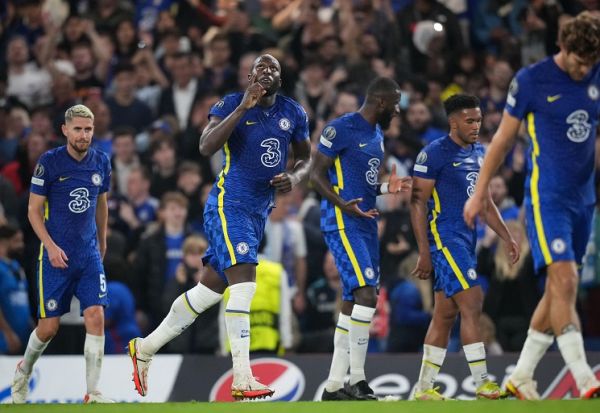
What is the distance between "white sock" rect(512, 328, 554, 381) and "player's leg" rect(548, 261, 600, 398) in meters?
0.25

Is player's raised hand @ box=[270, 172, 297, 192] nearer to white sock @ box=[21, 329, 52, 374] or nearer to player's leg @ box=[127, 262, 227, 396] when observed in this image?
player's leg @ box=[127, 262, 227, 396]

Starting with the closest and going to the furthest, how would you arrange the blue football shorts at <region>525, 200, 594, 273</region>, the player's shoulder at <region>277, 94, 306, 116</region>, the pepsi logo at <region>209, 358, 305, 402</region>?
the blue football shorts at <region>525, 200, 594, 273</region> → the player's shoulder at <region>277, 94, 306, 116</region> → the pepsi logo at <region>209, 358, 305, 402</region>

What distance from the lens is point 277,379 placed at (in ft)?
43.8

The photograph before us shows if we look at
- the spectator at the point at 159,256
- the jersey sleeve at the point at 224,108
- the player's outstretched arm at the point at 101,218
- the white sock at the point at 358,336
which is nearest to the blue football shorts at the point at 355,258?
the white sock at the point at 358,336

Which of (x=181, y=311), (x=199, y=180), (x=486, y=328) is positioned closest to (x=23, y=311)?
(x=199, y=180)

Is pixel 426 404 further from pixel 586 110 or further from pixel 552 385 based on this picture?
pixel 552 385

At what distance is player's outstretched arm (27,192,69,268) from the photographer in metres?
10.8

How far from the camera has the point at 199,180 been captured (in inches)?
632

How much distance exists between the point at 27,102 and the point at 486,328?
7.87 metres

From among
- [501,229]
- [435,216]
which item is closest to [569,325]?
[501,229]

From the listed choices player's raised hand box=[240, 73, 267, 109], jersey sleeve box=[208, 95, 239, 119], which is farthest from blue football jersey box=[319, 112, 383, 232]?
player's raised hand box=[240, 73, 267, 109]

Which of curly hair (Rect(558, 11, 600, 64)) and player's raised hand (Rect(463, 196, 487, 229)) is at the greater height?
curly hair (Rect(558, 11, 600, 64))

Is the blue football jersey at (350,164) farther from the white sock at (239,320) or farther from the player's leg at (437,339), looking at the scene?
the white sock at (239,320)

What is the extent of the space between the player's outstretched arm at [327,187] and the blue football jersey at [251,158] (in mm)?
692
